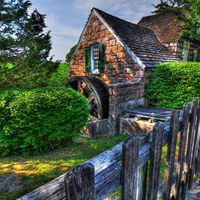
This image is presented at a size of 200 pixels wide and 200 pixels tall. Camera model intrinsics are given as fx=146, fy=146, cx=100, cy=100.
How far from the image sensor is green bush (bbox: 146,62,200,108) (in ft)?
20.3

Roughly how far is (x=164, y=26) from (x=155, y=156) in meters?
12.9

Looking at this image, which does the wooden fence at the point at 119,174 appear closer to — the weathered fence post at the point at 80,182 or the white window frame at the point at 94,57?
the weathered fence post at the point at 80,182

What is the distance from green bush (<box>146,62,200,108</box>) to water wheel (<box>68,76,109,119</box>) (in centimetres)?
217

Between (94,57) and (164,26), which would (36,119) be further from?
(164,26)

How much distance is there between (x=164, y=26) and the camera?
11.5 meters

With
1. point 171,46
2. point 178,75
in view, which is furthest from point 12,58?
point 171,46

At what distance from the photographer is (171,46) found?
387 inches

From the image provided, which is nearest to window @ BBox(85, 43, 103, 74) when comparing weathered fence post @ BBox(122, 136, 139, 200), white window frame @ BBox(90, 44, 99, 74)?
white window frame @ BBox(90, 44, 99, 74)

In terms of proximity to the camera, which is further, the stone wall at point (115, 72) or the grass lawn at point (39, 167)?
the stone wall at point (115, 72)

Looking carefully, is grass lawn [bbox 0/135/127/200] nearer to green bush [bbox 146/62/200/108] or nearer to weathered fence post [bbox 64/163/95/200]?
weathered fence post [bbox 64/163/95/200]

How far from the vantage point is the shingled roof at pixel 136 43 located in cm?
721

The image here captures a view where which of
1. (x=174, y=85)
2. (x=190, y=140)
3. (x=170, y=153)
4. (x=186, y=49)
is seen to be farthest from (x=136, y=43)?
(x=170, y=153)

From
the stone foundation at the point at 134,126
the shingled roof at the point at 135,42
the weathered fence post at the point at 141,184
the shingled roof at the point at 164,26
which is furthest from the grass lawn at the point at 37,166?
the shingled roof at the point at 164,26

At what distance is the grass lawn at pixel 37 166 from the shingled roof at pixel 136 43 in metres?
4.96
